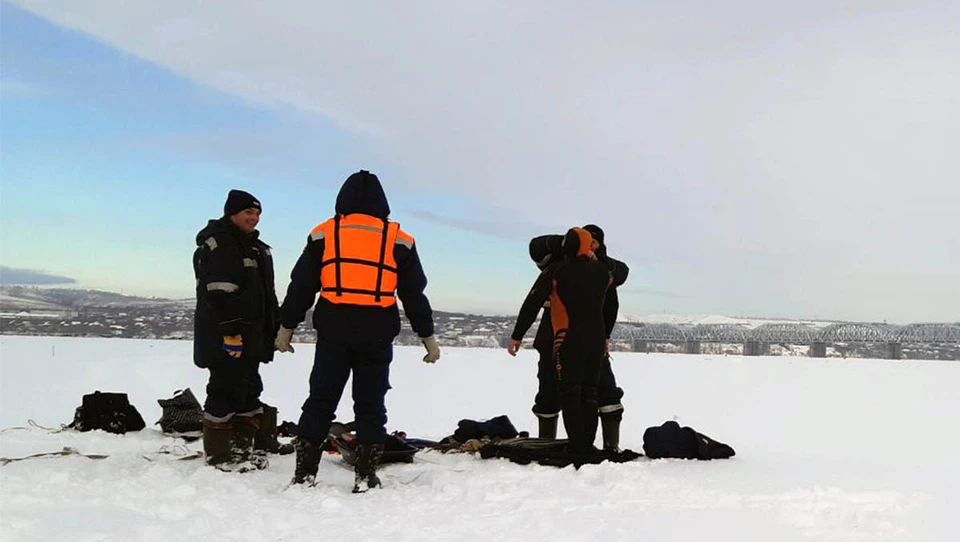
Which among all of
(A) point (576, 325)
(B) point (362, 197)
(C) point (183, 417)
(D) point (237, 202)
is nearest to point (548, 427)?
(A) point (576, 325)

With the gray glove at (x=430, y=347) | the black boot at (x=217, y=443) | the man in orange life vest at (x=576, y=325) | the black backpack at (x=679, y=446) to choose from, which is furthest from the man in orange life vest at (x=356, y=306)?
the black backpack at (x=679, y=446)

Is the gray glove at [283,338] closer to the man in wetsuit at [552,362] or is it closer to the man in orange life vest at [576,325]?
the man in orange life vest at [576,325]

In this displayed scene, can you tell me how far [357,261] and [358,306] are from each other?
0.26 meters

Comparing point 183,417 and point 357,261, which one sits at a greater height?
point 357,261

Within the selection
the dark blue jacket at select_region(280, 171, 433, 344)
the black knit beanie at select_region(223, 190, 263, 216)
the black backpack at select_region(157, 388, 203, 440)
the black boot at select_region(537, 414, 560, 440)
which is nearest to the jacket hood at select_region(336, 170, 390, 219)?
A: the dark blue jacket at select_region(280, 171, 433, 344)

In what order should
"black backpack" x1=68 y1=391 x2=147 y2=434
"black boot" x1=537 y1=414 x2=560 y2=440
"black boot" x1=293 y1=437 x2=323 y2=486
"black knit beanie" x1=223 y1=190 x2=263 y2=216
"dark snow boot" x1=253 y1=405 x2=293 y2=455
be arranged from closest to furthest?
"black boot" x1=293 y1=437 x2=323 y2=486 < "black knit beanie" x1=223 y1=190 x2=263 y2=216 < "dark snow boot" x1=253 y1=405 x2=293 y2=455 < "black boot" x1=537 y1=414 x2=560 y2=440 < "black backpack" x1=68 y1=391 x2=147 y2=434

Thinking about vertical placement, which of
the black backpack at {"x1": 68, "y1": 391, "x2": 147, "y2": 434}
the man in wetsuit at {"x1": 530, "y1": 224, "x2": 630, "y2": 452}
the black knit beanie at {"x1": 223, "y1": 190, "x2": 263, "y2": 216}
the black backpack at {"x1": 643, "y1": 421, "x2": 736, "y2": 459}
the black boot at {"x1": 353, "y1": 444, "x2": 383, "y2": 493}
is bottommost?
the black backpack at {"x1": 68, "y1": 391, "x2": 147, "y2": 434}

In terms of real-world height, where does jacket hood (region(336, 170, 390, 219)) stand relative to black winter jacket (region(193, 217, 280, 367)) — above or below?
above

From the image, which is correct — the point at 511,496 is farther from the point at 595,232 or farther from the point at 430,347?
the point at 595,232

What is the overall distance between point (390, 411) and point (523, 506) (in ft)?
19.6

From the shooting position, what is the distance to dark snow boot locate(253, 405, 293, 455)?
5180mm

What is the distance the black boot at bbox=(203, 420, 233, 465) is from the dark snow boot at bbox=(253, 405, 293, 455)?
48cm

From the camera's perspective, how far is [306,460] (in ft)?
13.5

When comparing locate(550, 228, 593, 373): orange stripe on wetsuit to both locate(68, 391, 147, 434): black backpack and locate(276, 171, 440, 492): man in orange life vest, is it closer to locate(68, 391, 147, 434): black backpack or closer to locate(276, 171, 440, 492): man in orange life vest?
locate(276, 171, 440, 492): man in orange life vest
